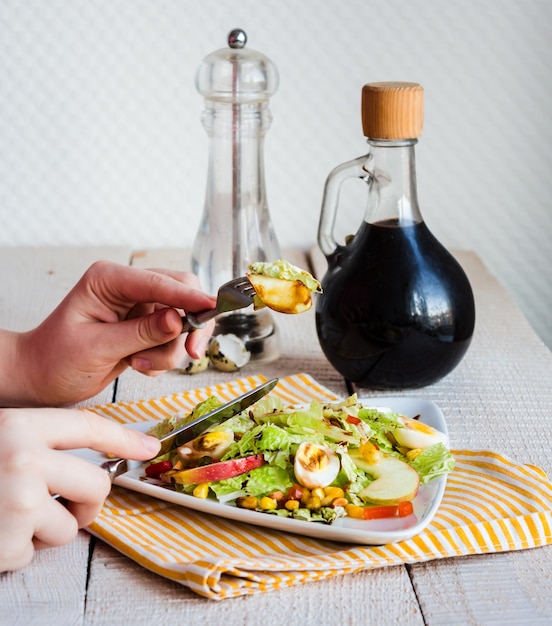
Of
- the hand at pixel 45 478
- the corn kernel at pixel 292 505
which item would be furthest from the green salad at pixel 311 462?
the hand at pixel 45 478

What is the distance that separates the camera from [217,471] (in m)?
0.90

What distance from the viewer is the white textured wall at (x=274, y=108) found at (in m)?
1.89

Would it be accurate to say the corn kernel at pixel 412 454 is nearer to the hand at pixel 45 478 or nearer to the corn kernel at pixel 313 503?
the corn kernel at pixel 313 503

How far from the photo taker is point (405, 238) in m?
1.21

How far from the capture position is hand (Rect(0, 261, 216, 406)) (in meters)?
1.07

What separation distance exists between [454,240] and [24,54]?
97 centimetres

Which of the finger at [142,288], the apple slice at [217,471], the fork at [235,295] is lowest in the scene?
the apple slice at [217,471]

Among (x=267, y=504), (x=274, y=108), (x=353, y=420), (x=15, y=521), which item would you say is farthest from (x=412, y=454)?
(x=274, y=108)

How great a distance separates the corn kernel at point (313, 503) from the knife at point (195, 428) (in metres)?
0.14

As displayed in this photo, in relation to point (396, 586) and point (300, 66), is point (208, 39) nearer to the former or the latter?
point (300, 66)

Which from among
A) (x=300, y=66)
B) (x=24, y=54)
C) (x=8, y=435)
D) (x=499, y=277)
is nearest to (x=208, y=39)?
(x=300, y=66)

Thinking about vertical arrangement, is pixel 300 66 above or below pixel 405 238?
above

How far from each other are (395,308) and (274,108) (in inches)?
34.1

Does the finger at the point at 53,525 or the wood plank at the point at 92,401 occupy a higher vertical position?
the finger at the point at 53,525
